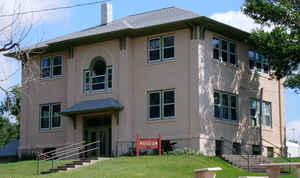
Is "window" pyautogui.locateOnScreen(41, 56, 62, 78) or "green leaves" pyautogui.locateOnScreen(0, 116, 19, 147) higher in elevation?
"window" pyautogui.locateOnScreen(41, 56, 62, 78)

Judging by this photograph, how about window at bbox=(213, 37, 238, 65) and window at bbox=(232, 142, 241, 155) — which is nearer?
window at bbox=(232, 142, 241, 155)

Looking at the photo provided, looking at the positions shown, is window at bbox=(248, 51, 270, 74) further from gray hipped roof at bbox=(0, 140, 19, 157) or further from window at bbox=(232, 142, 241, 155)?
gray hipped roof at bbox=(0, 140, 19, 157)

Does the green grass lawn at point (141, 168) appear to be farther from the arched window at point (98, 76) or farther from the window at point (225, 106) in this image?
the arched window at point (98, 76)

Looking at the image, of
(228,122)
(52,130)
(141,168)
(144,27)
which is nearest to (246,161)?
(228,122)

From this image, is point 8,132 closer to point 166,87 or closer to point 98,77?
point 98,77

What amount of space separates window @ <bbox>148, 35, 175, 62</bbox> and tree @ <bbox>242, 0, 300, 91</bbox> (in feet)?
15.3

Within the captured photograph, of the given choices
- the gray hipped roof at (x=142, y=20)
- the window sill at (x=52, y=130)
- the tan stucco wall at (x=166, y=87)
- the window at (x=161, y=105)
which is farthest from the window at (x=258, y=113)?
the window sill at (x=52, y=130)

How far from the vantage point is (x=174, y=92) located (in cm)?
3306

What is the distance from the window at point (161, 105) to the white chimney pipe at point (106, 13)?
7.27 meters

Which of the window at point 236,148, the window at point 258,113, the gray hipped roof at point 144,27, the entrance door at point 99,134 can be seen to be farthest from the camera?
the window at point 258,113

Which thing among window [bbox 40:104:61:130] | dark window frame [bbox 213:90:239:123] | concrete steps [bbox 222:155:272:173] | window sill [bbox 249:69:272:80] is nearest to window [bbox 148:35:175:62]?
dark window frame [bbox 213:90:239:123]

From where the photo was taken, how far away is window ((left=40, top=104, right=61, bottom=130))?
124 ft

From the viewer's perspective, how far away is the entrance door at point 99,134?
115 feet

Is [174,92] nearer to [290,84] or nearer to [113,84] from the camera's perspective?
[113,84]
